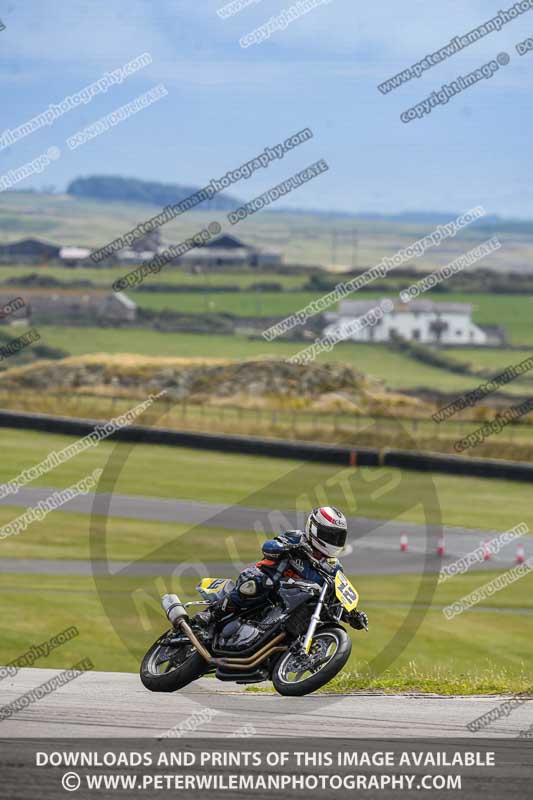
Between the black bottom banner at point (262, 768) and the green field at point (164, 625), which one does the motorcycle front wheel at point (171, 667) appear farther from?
the green field at point (164, 625)

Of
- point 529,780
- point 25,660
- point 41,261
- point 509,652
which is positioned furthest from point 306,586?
point 41,261

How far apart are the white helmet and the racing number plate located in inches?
11.3

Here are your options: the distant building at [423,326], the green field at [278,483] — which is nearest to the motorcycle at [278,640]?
the green field at [278,483]

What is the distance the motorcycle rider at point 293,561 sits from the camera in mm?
11922

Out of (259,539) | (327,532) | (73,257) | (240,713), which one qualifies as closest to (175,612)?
(240,713)

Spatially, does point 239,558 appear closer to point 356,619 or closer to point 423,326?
point 356,619

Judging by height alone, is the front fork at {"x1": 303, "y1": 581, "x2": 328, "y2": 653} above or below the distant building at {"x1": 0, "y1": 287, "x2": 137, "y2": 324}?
below

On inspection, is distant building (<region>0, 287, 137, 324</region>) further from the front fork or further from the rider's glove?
the front fork

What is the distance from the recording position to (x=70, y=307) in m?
133

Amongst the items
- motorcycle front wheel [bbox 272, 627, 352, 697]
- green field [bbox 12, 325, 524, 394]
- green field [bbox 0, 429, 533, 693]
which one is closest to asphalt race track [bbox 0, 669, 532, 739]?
motorcycle front wheel [bbox 272, 627, 352, 697]

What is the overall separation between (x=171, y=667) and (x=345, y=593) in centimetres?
193

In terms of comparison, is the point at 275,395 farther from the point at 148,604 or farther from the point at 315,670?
the point at 315,670

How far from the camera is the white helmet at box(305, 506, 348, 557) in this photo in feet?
39.2

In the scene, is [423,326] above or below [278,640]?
above
